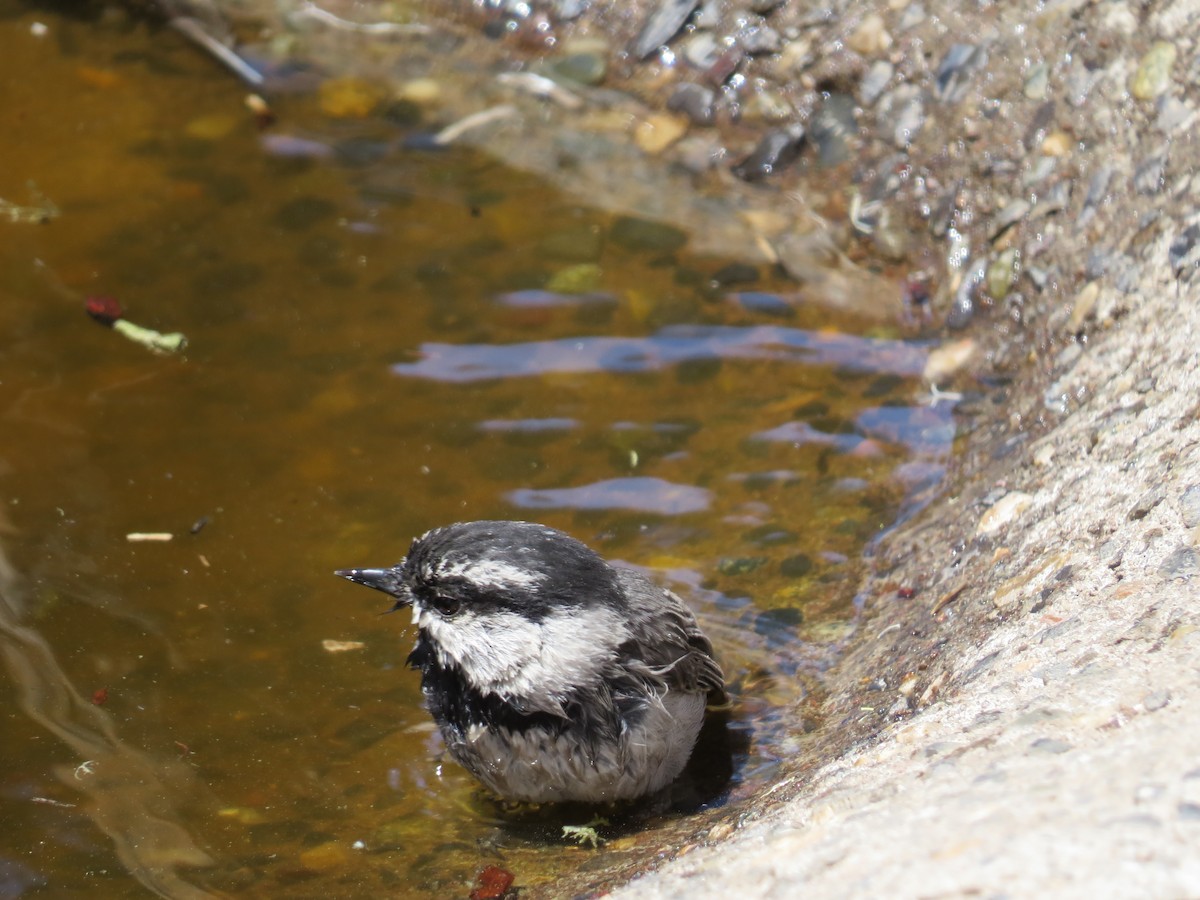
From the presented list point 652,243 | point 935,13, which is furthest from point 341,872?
point 935,13

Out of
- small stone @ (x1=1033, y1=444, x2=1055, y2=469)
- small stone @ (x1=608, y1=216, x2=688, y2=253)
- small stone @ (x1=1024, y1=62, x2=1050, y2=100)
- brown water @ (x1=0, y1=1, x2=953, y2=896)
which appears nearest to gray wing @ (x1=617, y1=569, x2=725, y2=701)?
brown water @ (x1=0, y1=1, x2=953, y2=896)

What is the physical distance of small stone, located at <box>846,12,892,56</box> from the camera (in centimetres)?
763

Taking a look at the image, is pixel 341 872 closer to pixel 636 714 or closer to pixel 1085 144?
pixel 636 714

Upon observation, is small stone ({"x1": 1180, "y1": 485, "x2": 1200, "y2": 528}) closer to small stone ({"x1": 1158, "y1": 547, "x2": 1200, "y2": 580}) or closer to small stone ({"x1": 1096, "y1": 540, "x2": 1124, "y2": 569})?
small stone ({"x1": 1158, "y1": 547, "x2": 1200, "y2": 580})

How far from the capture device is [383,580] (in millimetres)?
4938

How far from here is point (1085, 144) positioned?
21.7ft

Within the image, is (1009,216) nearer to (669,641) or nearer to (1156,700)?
(669,641)

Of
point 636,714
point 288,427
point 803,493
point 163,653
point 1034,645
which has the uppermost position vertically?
point 1034,645

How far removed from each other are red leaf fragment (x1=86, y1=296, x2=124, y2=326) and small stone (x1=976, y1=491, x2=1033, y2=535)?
14.6 ft

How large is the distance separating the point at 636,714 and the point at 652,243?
3.30 m

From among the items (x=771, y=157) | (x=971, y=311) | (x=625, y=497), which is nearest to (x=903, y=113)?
(x=771, y=157)

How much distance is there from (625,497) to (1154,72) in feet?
11.2

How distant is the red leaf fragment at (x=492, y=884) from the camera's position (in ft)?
14.1

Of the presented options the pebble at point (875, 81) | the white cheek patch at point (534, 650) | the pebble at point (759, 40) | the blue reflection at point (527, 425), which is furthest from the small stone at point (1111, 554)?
the pebble at point (759, 40)
